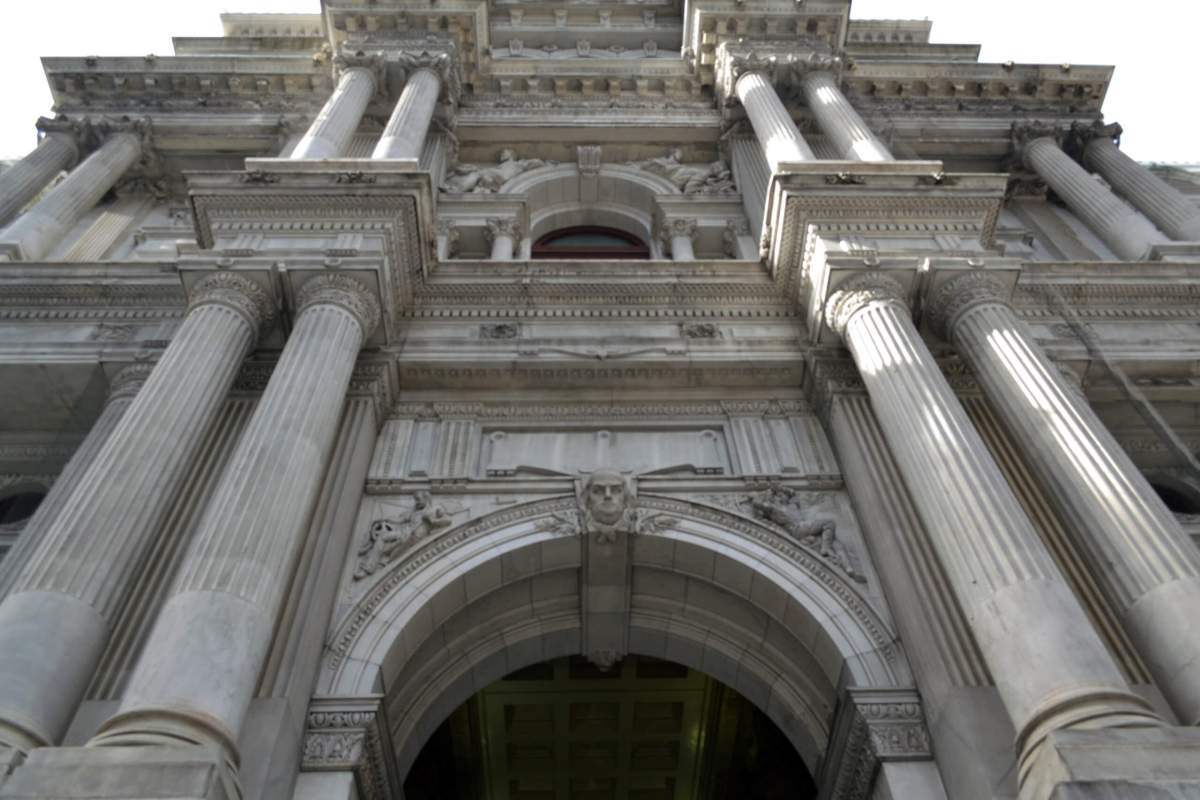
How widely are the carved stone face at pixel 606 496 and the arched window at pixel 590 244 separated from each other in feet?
26.1

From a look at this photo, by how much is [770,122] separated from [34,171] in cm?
1491

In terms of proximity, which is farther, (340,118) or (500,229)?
(500,229)

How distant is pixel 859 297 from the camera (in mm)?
11578

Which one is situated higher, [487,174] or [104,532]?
[487,174]

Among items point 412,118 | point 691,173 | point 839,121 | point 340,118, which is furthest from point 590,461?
point 691,173

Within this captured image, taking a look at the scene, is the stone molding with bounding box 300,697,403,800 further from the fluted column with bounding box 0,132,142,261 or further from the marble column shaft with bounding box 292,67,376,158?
the fluted column with bounding box 0,132,142,261

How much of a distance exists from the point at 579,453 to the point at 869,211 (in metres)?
5.56

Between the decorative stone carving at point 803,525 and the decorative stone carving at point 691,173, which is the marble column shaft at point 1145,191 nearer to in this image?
the decorative stone carving at point 691,173

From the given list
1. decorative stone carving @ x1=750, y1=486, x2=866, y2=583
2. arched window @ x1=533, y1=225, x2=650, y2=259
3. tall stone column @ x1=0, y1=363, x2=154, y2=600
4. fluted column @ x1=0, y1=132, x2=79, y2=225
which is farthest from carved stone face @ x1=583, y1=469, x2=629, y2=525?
fluted column @ x1=0, y1=132, x2=79, y2=225

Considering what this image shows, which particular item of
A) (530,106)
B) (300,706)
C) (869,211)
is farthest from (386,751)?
(530,106)

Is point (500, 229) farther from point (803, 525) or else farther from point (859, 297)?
point (803, 525)

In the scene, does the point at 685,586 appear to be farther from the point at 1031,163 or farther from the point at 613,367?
the point at 1031,163

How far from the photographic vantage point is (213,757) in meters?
6.23

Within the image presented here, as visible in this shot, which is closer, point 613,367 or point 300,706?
point 300,706
